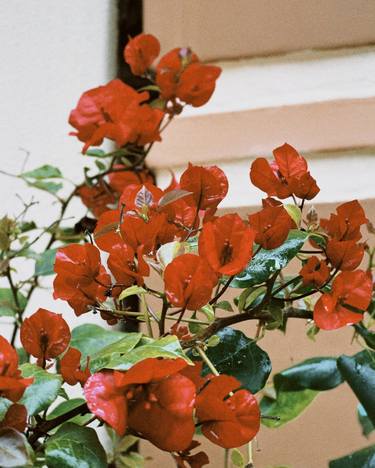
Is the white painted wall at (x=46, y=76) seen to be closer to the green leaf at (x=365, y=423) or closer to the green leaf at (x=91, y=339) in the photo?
the green leaf at (x=91, y=339)

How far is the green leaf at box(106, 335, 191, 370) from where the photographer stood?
0.25 meters

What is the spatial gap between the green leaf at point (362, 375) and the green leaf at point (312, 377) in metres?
0.05

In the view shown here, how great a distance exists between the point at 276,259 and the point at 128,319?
0.08 meters

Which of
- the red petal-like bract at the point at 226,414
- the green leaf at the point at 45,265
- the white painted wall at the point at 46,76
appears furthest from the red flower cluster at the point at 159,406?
the white painted wall at the point at 46,76

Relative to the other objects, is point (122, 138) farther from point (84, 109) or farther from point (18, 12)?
point (18, 12)

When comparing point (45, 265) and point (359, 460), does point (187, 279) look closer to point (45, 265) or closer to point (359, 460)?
point (359, 460)

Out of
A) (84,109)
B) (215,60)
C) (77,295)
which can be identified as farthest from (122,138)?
(215,60)

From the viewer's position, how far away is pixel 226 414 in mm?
268

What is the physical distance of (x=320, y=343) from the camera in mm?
641

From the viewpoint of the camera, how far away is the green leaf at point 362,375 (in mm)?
366

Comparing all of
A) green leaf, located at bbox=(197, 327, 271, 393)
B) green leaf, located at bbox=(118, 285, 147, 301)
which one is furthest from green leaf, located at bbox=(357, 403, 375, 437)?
green leaf, located at bbox=(118, 285, 147, 301)

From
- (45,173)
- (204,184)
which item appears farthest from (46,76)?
(204,184)

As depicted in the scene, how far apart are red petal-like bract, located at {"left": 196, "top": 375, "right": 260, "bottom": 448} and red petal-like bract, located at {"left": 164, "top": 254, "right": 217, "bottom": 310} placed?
39mm

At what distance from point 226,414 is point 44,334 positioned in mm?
103
